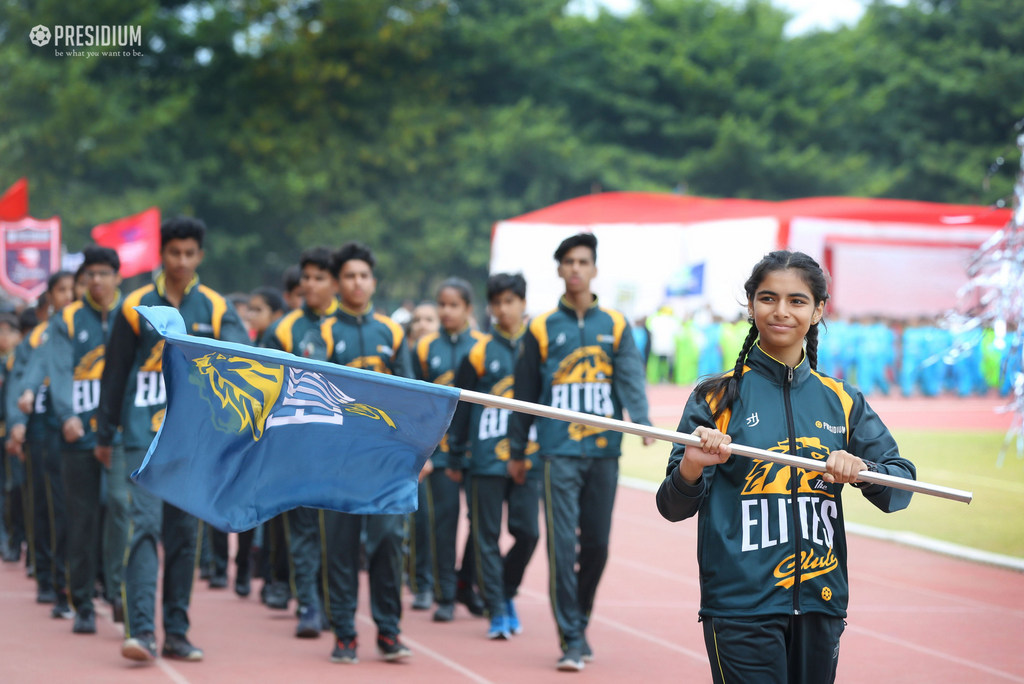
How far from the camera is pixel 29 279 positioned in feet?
56.4

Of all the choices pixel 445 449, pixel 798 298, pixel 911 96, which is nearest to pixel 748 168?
pixel 911 96

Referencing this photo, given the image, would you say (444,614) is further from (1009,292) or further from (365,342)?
(1009,292)

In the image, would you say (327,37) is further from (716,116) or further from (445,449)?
(445,449)

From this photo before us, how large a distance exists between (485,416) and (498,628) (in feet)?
4.23

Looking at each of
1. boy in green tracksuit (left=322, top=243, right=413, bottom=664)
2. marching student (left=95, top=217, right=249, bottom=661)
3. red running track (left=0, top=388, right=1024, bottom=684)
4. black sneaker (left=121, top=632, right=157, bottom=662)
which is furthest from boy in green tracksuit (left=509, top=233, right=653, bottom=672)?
black sneaker (left=121, top=632, right=157, bottom=662)

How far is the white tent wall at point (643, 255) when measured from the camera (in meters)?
26.8

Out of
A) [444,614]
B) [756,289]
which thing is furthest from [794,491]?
[444,614]

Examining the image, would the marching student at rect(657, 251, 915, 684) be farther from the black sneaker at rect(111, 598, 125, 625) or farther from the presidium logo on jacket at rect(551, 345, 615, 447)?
the black sneaker at rect(111, 598, 125, 625)

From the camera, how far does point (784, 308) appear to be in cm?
377

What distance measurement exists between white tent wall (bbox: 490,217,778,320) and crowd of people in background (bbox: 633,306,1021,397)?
136 centimetres

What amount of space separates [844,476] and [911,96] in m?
47.1

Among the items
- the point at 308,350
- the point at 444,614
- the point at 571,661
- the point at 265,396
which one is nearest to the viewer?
the point at 265,396

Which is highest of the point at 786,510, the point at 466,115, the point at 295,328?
the point at 466,115

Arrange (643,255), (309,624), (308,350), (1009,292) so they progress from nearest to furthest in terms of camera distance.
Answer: (308,350) → (309,624) → (1009,292) → (643,255)
